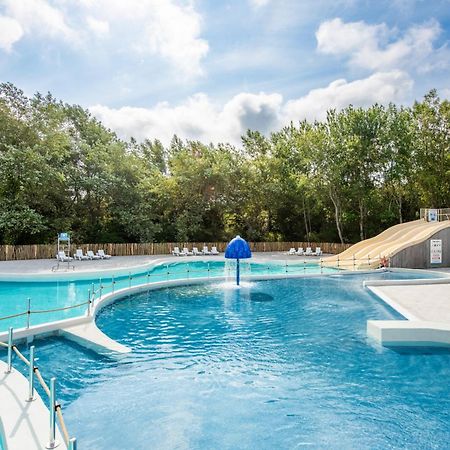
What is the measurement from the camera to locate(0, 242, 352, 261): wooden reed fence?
77.4 ft

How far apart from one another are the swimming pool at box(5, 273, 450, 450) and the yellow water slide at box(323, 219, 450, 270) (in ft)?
34.5

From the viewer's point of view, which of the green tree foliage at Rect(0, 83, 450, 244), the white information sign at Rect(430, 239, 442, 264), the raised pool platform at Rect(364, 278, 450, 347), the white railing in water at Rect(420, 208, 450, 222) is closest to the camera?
the raised pool platform at Rect(364, 278, 450, 347)

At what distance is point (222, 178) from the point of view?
29.9m

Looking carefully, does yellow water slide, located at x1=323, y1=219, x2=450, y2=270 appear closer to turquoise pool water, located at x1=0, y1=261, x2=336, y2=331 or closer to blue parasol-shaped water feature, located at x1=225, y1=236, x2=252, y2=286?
turquoise pool water, located at x1=0, y1=261, x2=336, y2=331

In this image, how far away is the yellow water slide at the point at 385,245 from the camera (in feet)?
70.4

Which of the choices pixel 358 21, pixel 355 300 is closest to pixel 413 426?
pixel 355 300

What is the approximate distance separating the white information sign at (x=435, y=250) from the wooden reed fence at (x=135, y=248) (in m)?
7.95

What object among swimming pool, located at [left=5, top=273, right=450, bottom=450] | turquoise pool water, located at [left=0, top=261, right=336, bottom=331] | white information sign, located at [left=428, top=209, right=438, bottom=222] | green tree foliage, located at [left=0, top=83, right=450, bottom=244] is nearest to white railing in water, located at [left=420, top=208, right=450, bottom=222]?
white information sign, located at [left=428, top=209, right=438, bottom=222]

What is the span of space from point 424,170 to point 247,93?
1869cm

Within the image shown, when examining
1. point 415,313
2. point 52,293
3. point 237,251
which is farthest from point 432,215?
point 52,293

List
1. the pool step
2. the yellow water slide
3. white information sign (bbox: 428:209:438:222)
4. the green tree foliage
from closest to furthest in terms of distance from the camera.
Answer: the pool step → the yellow water slide → white information sign (bbox: 428:209:438:222) → the green tree foliage

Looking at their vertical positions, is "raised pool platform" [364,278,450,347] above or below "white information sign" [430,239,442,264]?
below

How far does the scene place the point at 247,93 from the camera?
63.4ft

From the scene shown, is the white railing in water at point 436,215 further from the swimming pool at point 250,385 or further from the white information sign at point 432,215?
the swimming pool at point 250,385
